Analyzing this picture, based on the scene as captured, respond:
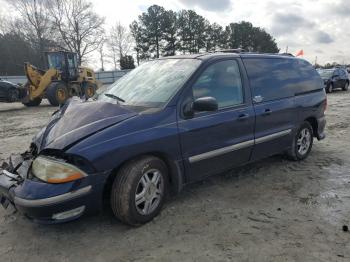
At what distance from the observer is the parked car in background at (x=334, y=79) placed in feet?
70.5

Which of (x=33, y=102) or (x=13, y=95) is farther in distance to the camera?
(x=33, y=102)

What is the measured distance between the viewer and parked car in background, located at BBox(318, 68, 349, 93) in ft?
70.5

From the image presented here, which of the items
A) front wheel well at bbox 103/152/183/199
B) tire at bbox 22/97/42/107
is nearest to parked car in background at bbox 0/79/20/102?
tire at bbox 22/97/42/107

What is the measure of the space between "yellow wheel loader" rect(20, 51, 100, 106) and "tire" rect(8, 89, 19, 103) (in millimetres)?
264

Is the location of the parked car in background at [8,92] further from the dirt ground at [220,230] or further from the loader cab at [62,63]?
the dirt ground at [220,230]

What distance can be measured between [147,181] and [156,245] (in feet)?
2.05

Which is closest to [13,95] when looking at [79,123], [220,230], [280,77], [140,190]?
[280,77]

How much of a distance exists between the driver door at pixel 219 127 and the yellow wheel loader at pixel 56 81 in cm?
1319

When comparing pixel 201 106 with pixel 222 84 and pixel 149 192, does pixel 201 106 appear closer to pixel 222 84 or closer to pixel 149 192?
pixel 222 84

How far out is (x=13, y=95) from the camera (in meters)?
16.7

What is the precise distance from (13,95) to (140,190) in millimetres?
15333

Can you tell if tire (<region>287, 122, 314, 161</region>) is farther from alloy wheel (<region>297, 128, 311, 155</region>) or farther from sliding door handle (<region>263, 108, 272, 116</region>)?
sliding door handle (<region>263, 108, 272, 116</region>)

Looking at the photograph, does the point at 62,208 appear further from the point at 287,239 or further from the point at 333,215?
the point at 333,215

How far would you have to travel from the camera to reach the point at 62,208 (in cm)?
303
